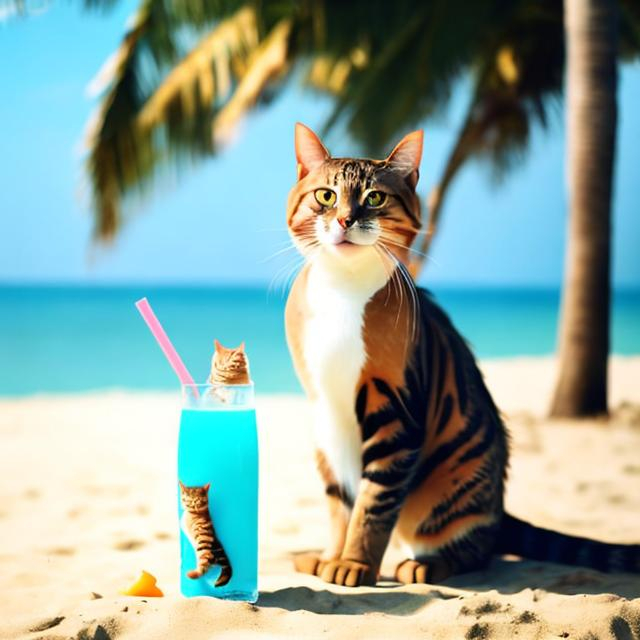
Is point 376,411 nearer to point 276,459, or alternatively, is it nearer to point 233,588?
point 233,588

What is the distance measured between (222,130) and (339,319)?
509cm

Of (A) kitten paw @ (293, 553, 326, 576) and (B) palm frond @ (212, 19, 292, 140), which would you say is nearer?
(A) kitten paw @ (293, 553, 326, 576)

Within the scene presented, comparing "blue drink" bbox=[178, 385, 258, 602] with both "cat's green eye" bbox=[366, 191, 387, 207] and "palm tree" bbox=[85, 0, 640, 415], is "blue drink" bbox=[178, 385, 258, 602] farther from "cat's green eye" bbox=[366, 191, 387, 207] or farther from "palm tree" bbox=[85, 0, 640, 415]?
"palm tree" bbox=[85, 0, 640, 415]

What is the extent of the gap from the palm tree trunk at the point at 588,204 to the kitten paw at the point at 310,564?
3.80 metres

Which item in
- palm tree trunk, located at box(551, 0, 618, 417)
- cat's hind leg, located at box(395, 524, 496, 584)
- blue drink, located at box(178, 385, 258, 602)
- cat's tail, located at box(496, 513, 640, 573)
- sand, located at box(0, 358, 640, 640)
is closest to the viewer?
sand, located at box(0, 358, 640, 640)

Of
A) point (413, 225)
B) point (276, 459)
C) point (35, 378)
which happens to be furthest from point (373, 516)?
point (35, 378)

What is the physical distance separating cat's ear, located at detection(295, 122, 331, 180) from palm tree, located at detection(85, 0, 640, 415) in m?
4.59

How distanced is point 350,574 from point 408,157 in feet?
3.63

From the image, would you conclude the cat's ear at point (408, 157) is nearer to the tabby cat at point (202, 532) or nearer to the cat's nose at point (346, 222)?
the cat's nose at point (346, 222)

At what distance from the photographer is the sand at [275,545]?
6.73 ft

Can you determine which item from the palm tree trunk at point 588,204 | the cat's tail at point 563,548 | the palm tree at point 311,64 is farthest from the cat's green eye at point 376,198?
the palm tree at point 311,64

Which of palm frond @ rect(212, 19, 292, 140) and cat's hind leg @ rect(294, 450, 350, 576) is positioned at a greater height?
palm frond @ rect(212, 19, 292, 140)

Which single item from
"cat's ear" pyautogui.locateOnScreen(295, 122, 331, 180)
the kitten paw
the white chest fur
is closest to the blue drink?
the white chest fur

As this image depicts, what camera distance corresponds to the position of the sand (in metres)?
2.05
